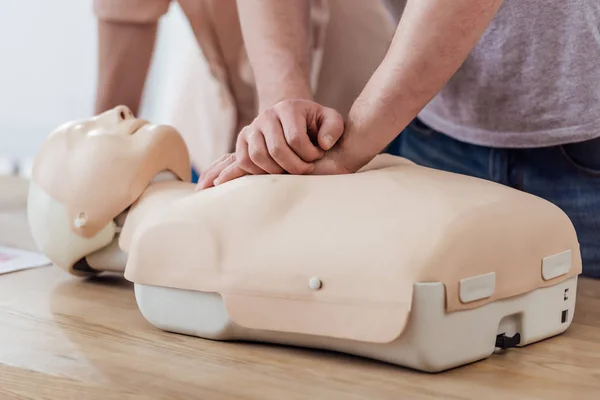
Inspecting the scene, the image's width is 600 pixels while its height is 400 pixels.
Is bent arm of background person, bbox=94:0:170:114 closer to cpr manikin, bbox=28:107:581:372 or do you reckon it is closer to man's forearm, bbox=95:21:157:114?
man's forearm, bbox=95:21:157:114

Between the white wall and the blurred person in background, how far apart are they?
684mm

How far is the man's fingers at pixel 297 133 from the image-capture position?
0.80 metres

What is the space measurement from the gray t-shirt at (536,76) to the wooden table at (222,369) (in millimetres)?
322

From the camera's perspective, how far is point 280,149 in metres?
0.80

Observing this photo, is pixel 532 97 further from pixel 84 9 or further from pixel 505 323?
pixel 84 9

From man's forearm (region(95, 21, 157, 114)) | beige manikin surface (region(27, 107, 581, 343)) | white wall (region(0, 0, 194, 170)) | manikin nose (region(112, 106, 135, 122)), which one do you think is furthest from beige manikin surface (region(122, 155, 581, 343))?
white wall (region(0, 0, 194, 170))

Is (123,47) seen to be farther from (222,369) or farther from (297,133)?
(222,369)

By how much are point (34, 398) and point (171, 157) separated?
445 millimetres

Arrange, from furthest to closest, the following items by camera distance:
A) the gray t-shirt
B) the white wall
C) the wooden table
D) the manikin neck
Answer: the white wall < the gray t-shirt < the manikin neck < the wooden table

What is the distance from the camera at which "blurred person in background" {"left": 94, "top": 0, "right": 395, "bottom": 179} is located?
124 cm

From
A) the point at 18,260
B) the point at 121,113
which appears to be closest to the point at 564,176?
the point at 121,113

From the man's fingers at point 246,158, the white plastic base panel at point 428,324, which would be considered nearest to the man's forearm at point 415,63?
the man's fingers at point 246,158

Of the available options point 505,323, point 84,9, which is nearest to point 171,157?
point 505,323

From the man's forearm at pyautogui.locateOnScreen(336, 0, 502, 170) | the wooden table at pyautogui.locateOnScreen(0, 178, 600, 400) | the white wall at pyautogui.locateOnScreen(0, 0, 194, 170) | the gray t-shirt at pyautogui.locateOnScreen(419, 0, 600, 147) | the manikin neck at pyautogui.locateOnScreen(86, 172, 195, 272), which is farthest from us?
the white wall at pyautogui.locateOnScreen(0, 0, 194, 170)
